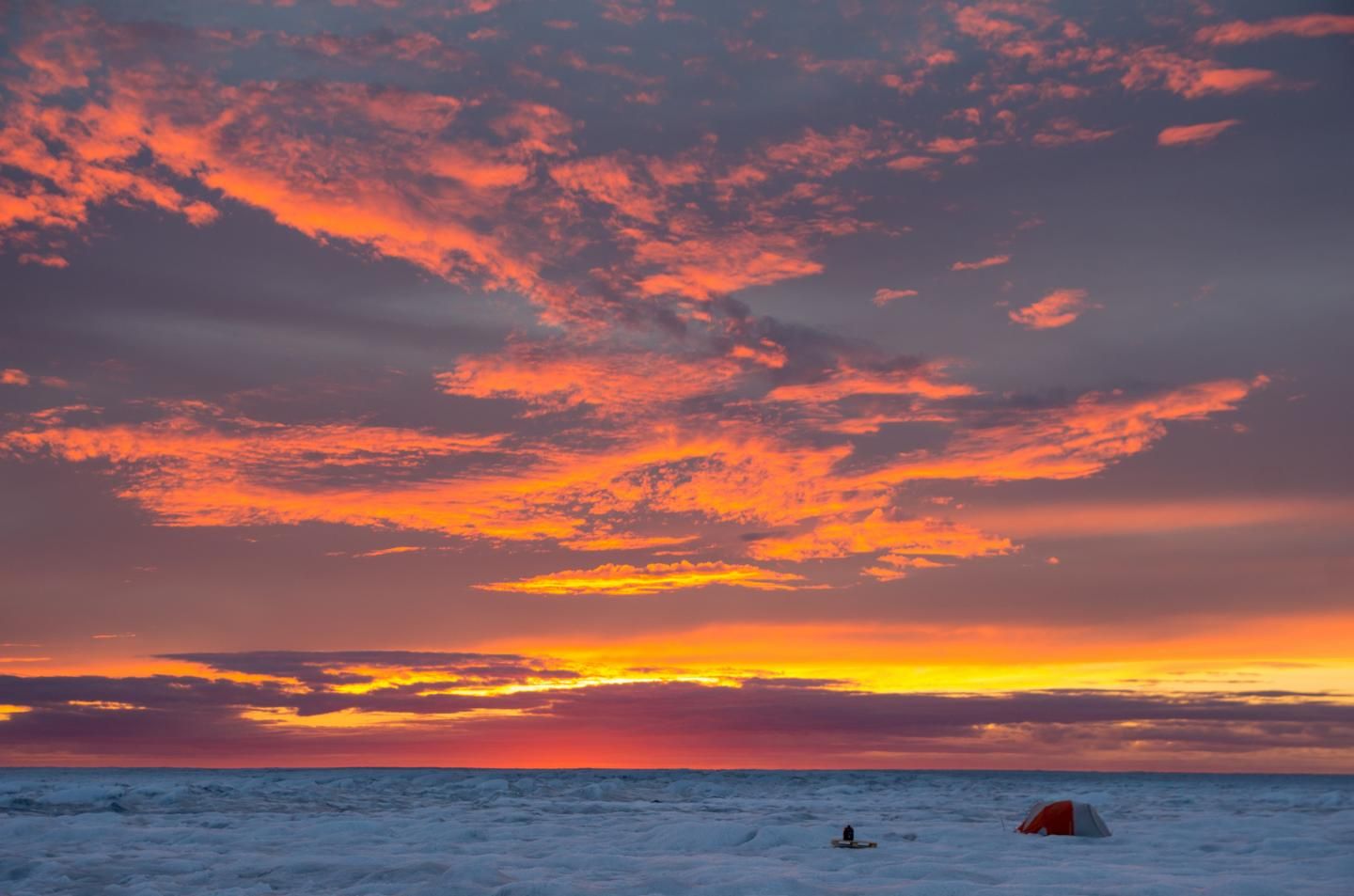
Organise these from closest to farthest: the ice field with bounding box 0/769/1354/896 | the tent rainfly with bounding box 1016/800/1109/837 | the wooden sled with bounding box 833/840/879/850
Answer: the ice field with bounding box 0/769/1354/896 → the wooden sled with bounding box 833/840/879/850 → the tent rainfly with bounding box 1016/800/1109/837

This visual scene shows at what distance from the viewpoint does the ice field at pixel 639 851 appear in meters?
21.8

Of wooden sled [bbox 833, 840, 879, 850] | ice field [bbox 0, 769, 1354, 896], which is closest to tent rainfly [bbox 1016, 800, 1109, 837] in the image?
ice field [bbox 0, 769, 1354, 896]

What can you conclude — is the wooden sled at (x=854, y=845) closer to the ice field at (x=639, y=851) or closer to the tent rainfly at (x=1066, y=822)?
the ice field at (x=639, y=851)

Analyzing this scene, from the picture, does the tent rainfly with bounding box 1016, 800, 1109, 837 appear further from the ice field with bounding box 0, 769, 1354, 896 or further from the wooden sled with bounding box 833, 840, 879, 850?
the wooden sled with bounding box 833, 840, 879, 850

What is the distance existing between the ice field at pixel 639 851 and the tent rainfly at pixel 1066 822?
831 millimetres

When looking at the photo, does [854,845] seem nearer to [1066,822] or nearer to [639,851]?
[639,851]

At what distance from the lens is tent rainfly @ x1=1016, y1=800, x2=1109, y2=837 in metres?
31.2

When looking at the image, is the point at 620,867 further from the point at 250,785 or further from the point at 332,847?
the point at 250,785

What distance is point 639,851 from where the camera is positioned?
2806cm

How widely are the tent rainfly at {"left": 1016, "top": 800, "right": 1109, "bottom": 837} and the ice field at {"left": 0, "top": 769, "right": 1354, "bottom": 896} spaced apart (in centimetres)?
83

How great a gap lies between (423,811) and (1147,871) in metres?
27.6

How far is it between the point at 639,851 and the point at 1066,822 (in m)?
12.6

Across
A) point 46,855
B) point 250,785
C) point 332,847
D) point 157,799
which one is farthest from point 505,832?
point 250,785

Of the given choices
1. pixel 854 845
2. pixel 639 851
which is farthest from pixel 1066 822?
pixel 639 851
